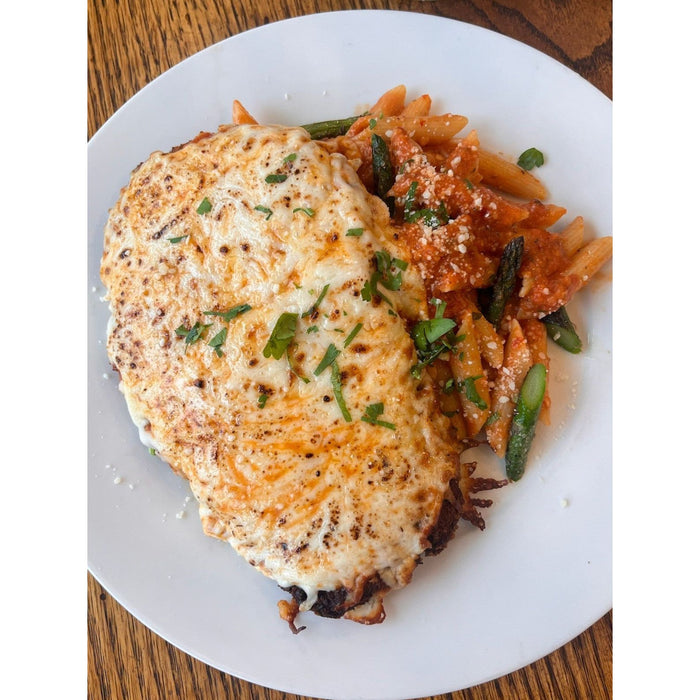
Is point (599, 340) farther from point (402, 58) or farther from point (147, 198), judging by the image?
point (147, 198)

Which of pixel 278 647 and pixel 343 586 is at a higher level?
pixel 343 586

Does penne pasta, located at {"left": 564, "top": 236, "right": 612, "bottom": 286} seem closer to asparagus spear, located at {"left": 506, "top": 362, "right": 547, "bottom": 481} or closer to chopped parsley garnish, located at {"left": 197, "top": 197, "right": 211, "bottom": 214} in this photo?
asparagus spear, located at {"left": 506, "top": 362, "right": 547, "bottom": 481}

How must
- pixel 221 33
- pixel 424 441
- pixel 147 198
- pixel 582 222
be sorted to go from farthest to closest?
1. pixel 221 33
2. pixel 582 222
3. pixel 147 198
4. pixel 424 441

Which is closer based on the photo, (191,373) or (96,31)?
(191,373)

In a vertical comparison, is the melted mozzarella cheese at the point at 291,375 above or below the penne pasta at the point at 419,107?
below

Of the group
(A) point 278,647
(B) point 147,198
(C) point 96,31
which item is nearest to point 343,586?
(A) point 278,647

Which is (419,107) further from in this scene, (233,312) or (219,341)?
(219,341)

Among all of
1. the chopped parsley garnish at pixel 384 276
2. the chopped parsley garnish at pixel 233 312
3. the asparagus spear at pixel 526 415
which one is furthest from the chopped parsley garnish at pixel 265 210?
the asparagus spear at pixel 526 415

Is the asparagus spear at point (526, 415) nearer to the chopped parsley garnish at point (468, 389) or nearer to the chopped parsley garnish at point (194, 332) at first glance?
the chopped parsley garnish at point (468, 389)
